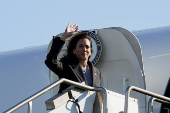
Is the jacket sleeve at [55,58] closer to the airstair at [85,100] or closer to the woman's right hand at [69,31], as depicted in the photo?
the woman's right hand at [69,31]

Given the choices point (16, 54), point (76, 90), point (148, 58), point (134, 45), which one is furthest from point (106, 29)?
point (16, 54)

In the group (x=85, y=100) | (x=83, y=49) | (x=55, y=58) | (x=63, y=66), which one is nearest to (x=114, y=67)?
(x=83, y=49)

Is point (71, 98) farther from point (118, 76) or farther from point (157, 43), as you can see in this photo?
point (157, 43)

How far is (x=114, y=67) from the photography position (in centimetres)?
855

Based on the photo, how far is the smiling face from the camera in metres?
5.08

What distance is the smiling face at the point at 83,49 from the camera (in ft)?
16.7

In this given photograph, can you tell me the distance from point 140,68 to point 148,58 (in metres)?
3.46

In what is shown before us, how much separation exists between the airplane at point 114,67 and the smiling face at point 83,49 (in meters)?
2.57

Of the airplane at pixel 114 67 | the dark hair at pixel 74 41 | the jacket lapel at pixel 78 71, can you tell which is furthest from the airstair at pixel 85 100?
the airplane at pixel 114 67

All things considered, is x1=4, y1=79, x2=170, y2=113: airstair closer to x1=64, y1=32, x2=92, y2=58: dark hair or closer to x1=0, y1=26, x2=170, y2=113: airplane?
x1=64, y1=32, x2=92, y2=58: dark hair

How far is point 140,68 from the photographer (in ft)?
26.2

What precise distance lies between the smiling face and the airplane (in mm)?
2567

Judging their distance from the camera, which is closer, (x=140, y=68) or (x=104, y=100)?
(x=104, y=100)

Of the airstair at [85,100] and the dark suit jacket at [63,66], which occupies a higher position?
the dark suit jacket at [63,66]
